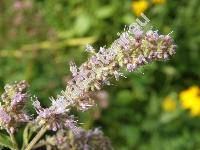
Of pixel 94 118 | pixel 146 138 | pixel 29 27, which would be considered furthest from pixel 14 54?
pixel 146 138

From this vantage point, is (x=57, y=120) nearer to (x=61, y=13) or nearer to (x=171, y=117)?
(x=171, y=117)

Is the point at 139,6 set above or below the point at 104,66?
above

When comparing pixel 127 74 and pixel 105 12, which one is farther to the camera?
pixel 105 12

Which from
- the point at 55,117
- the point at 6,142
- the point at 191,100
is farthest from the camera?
the point at 191,100

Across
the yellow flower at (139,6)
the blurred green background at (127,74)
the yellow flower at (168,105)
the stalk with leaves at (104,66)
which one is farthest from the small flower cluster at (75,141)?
the yellow flower at (139,6)

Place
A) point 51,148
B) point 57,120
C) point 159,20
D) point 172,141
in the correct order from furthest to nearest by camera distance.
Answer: point 159,20 < point 172,141 < point 51,148 < point 57,120

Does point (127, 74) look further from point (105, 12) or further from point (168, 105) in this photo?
point (105, 12)

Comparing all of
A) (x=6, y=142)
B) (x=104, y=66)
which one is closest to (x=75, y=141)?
→ (x=6, y=142)

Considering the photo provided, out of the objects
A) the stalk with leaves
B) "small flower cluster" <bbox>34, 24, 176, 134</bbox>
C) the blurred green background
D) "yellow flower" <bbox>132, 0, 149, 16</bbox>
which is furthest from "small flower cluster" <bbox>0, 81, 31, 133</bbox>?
"yellow flower" <bbox>132, 0, 149, 16</bbox>
